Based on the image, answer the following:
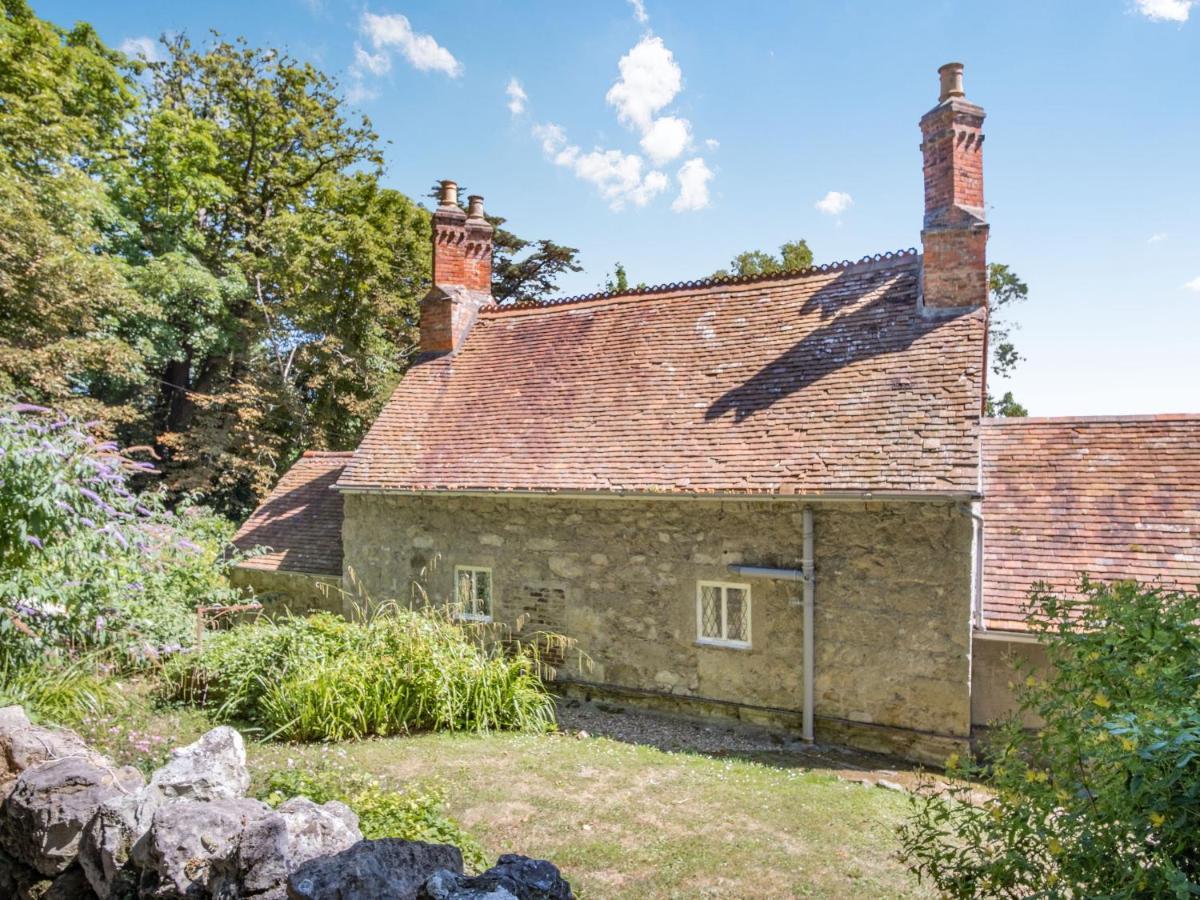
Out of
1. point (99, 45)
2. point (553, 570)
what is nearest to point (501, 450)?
point (553, 570)

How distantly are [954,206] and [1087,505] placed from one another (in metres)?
4.67

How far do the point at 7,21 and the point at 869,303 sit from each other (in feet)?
81.4

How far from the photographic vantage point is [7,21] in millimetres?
20891

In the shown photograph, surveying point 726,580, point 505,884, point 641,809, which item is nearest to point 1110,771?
point 505,884

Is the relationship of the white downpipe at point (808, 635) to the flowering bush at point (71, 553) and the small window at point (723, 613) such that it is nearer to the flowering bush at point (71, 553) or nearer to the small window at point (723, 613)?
the small window at point (723, 613)

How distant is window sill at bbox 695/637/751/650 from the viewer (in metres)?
10.2

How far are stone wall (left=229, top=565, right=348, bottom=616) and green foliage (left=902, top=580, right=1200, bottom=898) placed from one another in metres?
12.0

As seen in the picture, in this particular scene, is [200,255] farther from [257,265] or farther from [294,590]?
[294,590]

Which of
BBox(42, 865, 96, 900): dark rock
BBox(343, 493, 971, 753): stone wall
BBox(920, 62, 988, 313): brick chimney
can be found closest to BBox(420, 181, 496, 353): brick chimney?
BBox(343, 493, 971, 753): stone wall

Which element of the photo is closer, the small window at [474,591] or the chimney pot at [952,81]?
the chimney pot at [952,81]

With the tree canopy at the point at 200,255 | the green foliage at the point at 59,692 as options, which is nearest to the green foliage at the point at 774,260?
the tree canopy at the point at 200,255

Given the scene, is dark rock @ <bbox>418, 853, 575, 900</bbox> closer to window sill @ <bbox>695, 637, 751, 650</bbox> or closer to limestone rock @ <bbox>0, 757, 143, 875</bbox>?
limestone rock @ <bbox>0, 757, 143, 875</bbox>

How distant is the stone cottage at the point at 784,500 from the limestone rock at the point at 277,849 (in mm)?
6612

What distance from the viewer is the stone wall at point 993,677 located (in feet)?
29.7
